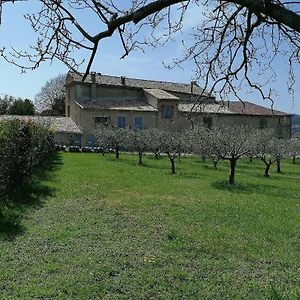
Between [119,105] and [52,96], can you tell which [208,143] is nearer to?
[119,105]

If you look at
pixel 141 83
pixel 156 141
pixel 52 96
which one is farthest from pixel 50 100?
pixel 156 141

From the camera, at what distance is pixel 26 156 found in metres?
14.5

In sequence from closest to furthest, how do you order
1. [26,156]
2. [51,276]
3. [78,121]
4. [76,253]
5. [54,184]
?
[51,276] < [76,253] < [26,156] < [54,184] < [78,121]

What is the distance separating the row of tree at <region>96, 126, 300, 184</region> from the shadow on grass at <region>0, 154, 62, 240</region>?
10.1m

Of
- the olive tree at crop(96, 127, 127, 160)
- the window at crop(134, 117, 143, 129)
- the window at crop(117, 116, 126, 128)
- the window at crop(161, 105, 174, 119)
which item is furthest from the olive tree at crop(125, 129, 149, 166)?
the window at crop(161, 105, 174, 119)

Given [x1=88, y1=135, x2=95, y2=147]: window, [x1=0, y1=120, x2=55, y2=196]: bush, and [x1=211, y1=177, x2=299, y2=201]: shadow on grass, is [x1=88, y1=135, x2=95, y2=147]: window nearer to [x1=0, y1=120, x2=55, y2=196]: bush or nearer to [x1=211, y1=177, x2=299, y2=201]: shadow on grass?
[x1=211, y1=177, x2=299, y2=201]: shadow on grass

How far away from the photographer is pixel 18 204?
1053 cm

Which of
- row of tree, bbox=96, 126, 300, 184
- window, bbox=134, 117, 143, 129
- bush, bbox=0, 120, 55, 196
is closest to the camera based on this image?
bush, bbox=0, 120, 55, 196

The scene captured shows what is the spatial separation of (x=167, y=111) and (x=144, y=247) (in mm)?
44393

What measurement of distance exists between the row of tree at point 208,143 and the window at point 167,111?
1356 centimetres

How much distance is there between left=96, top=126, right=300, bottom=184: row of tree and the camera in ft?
74.3

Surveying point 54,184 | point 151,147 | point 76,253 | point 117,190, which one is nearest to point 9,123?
point 54,184

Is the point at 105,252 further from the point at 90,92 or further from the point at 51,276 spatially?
the point at 90,92

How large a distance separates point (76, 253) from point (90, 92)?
45.8 metres
